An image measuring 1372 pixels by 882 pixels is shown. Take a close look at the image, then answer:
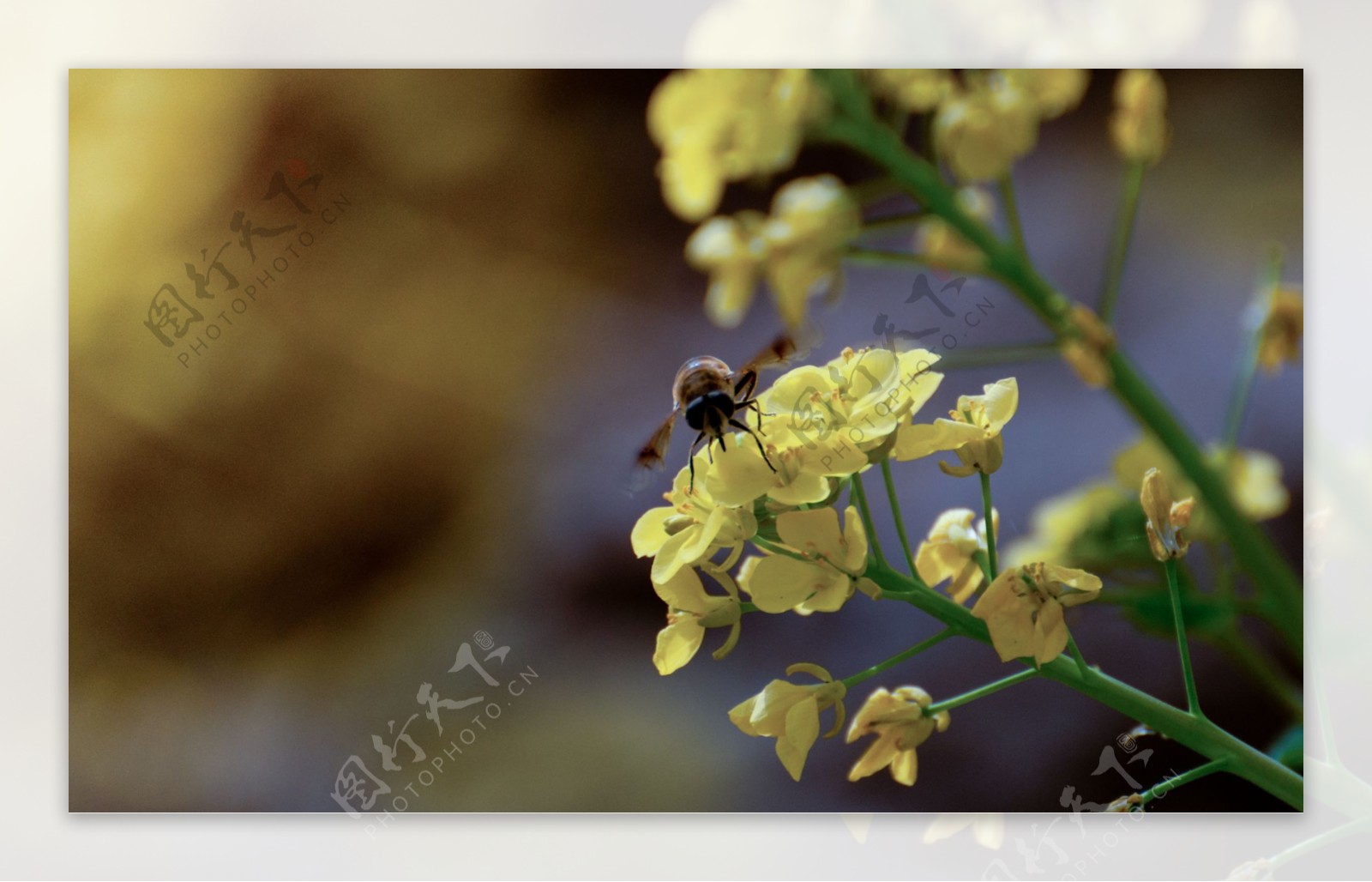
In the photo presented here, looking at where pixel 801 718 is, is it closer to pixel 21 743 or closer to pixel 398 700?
pixel 398 700

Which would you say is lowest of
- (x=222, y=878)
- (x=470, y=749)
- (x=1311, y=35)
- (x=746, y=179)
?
(x=222, y=878)

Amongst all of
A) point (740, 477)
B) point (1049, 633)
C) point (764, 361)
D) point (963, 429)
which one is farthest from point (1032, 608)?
point (764, 361)

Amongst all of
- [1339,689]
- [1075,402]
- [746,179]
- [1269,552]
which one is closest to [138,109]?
[746,179]

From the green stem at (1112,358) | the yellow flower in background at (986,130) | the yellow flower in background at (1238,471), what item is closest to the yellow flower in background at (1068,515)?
the yellow flower in background at (1238,471)

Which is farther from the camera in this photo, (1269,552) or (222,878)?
(222,878)

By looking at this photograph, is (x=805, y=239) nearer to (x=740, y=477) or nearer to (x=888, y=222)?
(x=888, y=222)

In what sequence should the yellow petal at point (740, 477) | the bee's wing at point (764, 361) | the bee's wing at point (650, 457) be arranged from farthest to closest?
the bee's wing at point (650, 457)
the bee's wing at point (764, 361)
the yellow petal at point (740, 477)

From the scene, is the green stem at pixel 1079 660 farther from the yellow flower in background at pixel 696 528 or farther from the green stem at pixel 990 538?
the yellow flower in background at pixel 696 528
